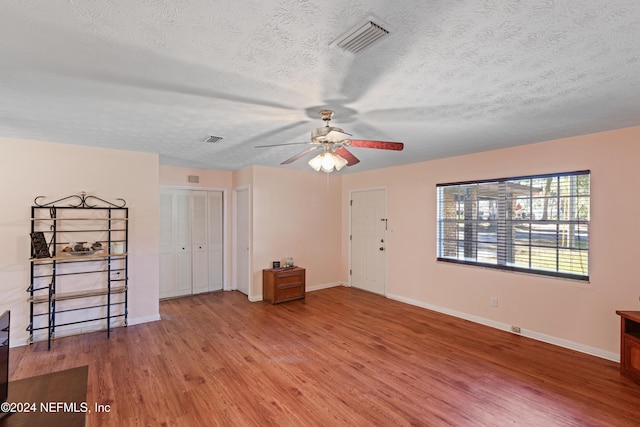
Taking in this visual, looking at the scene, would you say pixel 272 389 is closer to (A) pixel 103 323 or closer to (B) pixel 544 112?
(A) pixel 103 323

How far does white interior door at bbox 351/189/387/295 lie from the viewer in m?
5.80

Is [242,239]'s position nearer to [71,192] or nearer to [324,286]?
[324,286]

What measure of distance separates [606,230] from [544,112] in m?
1.67

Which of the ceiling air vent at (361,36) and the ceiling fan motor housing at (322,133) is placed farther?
the ceiling fan motor housing at (322,133)

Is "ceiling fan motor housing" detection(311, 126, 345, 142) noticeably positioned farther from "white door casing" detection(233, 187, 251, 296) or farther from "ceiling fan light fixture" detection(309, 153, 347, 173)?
"white door casing" detection(233, 187, 251, 296)

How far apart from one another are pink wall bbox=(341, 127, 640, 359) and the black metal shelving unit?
4447 millimetres

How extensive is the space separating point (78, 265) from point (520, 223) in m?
5.85

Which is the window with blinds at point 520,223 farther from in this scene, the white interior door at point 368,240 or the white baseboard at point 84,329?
the white baseboard at point 84,329

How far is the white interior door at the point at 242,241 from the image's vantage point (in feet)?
18.5

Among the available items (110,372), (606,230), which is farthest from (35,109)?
(606,230)

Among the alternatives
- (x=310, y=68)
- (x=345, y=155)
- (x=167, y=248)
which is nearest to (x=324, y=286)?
(x=167, y=248)

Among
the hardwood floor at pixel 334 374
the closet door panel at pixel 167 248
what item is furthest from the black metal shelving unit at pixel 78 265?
the closet door panel at pixel 167 248

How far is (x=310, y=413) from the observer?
237cm

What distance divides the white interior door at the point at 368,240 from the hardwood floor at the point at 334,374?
148cm
